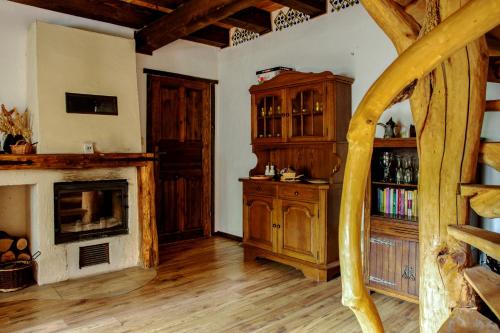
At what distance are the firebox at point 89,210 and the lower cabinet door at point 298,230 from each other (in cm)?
161

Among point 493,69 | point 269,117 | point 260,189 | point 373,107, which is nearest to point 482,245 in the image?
point 373,107

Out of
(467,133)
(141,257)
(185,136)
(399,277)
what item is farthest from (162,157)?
(467,133)

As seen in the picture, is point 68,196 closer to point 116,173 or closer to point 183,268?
point 116,173

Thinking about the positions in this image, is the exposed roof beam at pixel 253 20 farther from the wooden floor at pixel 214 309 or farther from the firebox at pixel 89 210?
the wooden floor at pixel 214 309

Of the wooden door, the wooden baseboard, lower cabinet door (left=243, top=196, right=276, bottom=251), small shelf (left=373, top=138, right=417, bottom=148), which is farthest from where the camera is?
the wooden baseboard

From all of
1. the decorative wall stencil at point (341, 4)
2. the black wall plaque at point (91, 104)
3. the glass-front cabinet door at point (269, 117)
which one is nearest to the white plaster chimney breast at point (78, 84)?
the black wall plaque at point (91, 104)

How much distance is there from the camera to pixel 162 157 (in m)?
4.89

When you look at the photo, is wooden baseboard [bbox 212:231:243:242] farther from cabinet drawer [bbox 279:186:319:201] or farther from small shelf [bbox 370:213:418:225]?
small shelf [bbox 370:213:418:225]

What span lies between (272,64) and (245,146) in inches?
43.7

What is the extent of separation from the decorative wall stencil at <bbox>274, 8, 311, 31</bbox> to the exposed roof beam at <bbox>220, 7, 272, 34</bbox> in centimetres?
12

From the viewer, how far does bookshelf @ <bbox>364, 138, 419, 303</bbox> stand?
2.97 metres

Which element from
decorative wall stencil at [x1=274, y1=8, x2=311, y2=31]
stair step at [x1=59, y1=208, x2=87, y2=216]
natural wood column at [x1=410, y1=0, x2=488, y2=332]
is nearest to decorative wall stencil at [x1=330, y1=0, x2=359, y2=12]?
decorative wall stencil at [x1=274, y1=8, x2=311, y2=31]

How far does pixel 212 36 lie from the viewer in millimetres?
5016

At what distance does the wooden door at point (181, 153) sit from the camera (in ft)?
15.9
